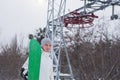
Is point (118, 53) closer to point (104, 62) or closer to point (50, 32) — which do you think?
point (104, 62)

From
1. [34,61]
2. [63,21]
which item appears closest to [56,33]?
[63,21]

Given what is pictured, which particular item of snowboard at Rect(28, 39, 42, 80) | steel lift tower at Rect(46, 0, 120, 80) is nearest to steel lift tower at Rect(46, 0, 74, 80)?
steel lift tower at Rect(46, 0, 120, 80)

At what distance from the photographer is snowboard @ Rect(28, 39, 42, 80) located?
5.63m

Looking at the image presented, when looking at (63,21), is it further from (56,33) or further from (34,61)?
(34,61)

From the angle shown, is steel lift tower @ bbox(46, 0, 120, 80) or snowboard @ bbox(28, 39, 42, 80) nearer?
snowboard @ bbox(28, 39, 42, 80)

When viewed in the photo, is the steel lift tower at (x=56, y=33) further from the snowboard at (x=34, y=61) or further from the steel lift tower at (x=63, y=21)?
the snowboard at (x=34, y=61)

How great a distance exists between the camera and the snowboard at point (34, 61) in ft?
18.5

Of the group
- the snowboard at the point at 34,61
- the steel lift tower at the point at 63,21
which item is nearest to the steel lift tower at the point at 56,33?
the steel lift tower at the point at 63,21

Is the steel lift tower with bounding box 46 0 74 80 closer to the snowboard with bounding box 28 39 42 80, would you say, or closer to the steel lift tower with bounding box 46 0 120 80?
the steel lift tower with bounding box 46 0 120 80

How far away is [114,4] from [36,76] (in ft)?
33.8

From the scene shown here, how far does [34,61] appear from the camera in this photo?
5633 mm

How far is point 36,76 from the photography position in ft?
18.5

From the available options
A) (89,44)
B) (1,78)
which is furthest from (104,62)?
(1,78)

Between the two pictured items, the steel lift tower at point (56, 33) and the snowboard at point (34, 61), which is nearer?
the snowboard at point (34, 61)
